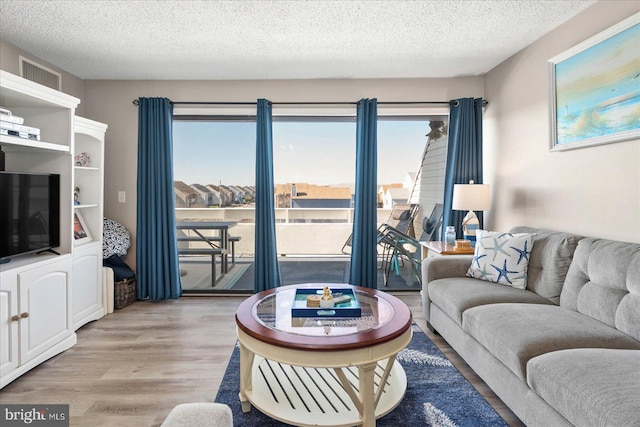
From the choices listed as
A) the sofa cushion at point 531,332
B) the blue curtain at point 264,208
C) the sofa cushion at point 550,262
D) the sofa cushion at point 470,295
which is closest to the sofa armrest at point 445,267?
the sofa cushion at point 470,295

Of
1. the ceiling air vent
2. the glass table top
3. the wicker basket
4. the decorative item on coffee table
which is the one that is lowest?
the wicker basket

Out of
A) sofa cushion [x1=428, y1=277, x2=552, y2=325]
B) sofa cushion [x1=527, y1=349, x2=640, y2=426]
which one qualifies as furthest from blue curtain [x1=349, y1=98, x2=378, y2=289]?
sofa cushion [x1=527, y1=349, x2=640, y2=426]

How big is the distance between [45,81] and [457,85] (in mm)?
4112

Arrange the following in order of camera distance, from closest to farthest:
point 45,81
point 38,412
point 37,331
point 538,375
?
point 538,375
point 38,412
point 37,331
point 45,81

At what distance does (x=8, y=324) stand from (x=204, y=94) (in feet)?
8.85

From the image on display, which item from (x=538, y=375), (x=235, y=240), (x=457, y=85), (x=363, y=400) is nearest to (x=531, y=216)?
(x=457, y=85)

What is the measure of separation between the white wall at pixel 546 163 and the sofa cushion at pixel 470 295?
0.67m

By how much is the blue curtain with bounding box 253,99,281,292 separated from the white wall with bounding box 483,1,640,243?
2.34 m

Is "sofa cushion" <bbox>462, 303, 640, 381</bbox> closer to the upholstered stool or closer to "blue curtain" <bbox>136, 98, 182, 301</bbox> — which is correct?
the upholstered stool

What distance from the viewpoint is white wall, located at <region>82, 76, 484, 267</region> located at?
152 inches

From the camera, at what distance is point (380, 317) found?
1962 millimetres

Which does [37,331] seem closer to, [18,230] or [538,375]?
[18,230]


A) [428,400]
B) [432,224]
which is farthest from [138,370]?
[432,224]

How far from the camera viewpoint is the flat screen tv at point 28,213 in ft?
7.48
